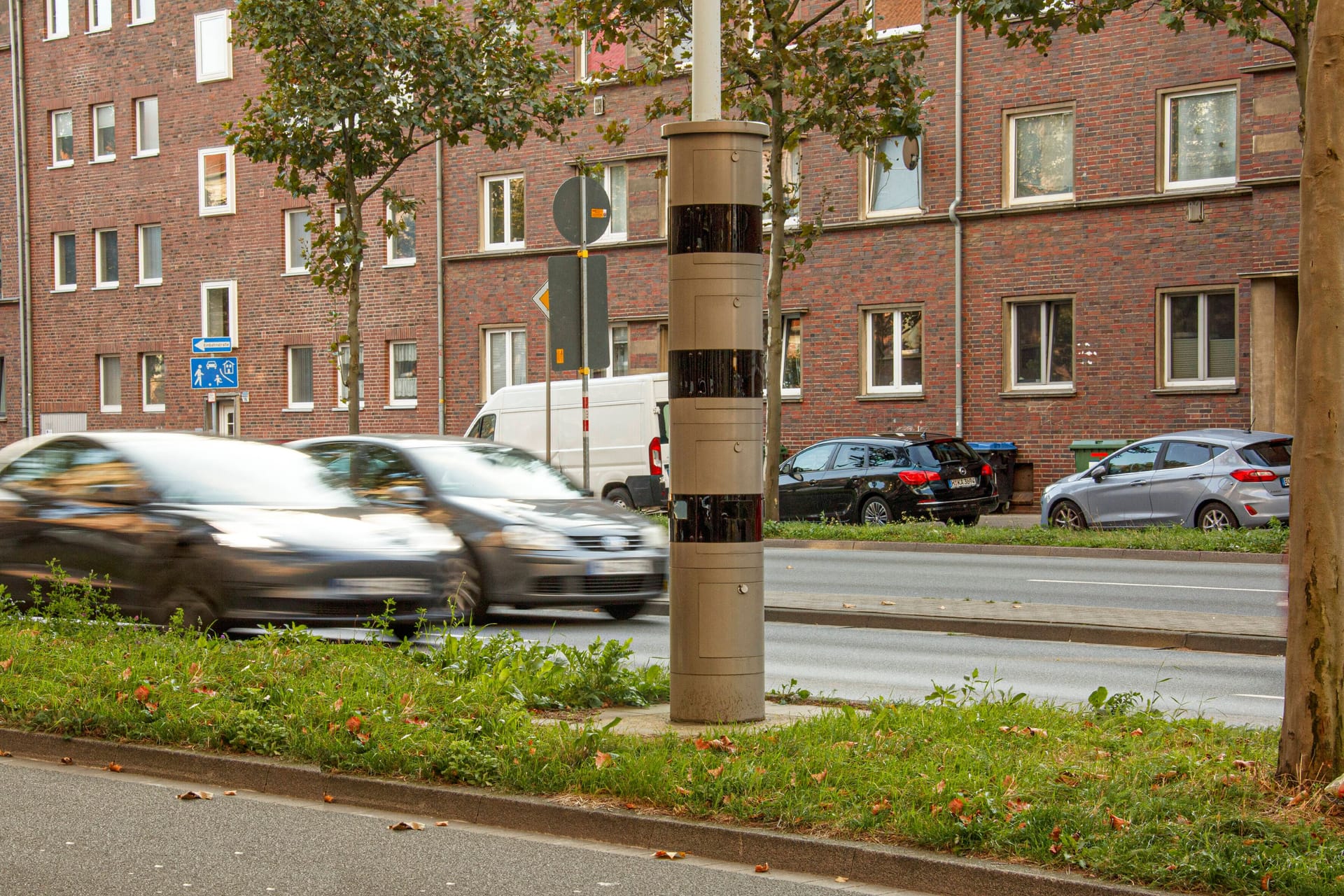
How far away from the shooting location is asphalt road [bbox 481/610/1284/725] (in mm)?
9086

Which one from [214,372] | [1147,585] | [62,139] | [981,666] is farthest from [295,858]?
[62,139]

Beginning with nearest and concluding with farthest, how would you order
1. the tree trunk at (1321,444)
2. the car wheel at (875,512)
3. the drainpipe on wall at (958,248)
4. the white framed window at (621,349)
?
the tree trunk at (1321,444) < the car wheel at (875,512) < the drainpipe on wall at (958,248) < the white framed window at (621,349)

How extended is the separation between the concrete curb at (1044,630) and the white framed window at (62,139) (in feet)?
120

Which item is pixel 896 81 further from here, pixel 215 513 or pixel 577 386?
pixel 215 513

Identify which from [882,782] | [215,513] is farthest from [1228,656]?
[215,513]

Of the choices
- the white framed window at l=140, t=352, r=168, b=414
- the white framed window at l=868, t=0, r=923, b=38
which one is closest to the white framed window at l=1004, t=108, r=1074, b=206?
the white framed window at l=868, t=0, r=923, b=38

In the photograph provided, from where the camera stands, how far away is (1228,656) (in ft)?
35.8

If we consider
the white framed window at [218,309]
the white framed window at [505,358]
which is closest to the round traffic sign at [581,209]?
the white framed window at [505,358]

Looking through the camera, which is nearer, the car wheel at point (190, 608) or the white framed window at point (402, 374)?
the car wheel at point (190, 608)

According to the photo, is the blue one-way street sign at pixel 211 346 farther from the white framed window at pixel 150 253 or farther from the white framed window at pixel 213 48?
the white framed window at pixel 150 253

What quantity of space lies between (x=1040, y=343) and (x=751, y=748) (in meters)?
23.9

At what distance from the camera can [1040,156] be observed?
2922 cm

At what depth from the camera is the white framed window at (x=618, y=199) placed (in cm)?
3459

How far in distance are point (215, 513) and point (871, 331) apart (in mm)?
22081
